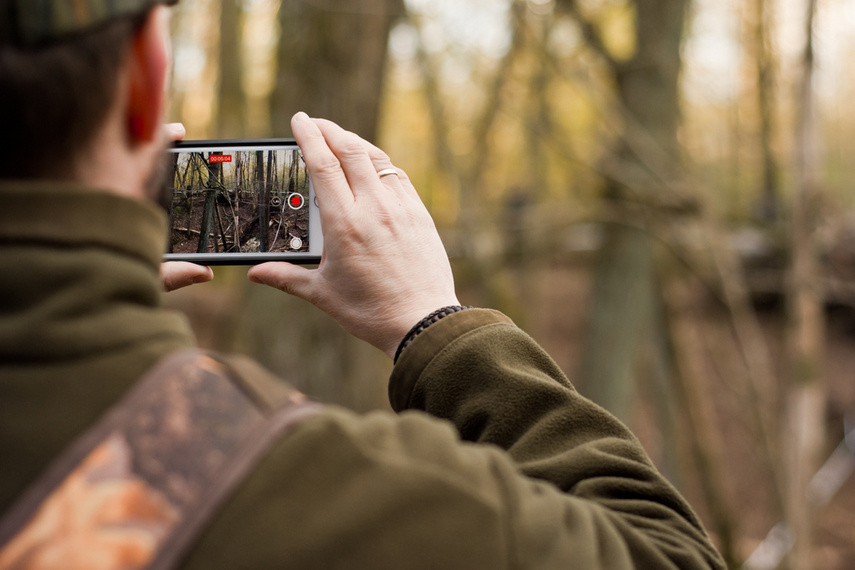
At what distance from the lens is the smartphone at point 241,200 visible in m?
1.37

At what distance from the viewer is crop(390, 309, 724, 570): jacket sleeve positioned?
902 mm

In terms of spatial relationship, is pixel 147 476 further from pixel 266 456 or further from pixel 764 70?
pixel 764 70

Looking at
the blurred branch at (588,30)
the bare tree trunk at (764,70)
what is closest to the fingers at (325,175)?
the blurred branch at (588,30)

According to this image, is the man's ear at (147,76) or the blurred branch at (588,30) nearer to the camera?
the man's ear at (147,76)

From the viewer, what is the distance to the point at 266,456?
0.67 metres

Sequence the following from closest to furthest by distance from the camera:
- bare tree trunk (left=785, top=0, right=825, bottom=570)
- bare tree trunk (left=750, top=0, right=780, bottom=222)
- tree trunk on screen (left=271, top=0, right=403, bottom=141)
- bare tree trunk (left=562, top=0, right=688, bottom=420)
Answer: tree trunk on screen (left=271, top=0, right=403, bottom=141) → bare tree trunk (left=785, top=0, right=825, bottom=570) → bare tree trunk (left=750, top=0, right=780, bottom=222) → bare tree trunk (left=562, top=0, right=688, bottom=420)

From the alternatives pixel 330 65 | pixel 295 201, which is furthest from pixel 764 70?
pixel 295 201

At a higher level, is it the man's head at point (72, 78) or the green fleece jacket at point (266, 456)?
the man's head at point (72, 78)

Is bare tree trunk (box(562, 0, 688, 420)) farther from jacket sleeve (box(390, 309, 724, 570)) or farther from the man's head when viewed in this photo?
the man's head

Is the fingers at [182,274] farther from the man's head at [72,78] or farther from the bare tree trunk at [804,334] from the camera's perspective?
the bare tree trunk at [804,334]

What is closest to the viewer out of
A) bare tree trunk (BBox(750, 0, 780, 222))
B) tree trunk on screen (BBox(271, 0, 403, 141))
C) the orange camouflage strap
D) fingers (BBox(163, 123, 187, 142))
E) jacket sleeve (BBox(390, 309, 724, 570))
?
the orange camouflage strap

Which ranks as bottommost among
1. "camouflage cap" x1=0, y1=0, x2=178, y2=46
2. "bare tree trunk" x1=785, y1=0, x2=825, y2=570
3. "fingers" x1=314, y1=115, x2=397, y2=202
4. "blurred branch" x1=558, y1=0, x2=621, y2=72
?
"bare tree trunk" x1=785, y1=0, x2=825, y2=570

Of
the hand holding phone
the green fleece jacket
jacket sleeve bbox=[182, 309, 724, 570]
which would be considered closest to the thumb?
the hand holding phone

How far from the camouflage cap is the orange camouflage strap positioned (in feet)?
1.05
